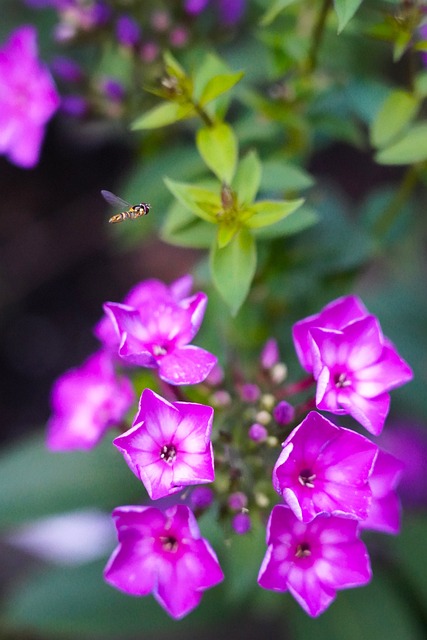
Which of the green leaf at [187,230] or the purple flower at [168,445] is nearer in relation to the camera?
the purple flower at [168,445]

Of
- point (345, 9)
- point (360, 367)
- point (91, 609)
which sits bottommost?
point (91, 609)

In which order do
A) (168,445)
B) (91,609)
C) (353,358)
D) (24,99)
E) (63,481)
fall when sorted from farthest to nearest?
(91,609), (63,481), (24,99), (353,358), (168,445)

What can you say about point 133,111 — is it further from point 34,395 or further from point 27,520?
point 34,395

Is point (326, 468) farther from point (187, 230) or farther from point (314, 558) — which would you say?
point (187, 230)

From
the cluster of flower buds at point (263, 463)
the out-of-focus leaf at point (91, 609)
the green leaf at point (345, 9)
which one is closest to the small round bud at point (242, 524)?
the cluster of flower buds at point (263, 463)

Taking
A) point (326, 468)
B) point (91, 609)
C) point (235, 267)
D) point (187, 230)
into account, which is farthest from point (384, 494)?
point (91, 609)

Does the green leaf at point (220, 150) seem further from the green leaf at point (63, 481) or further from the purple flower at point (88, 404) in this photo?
the green leaf at point (63, 481)

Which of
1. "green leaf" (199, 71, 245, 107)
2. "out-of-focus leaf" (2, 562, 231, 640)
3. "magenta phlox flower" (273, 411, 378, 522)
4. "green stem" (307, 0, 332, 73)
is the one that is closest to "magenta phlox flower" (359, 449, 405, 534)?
"magenta phlox flower" (273, 411, 378, 522)
